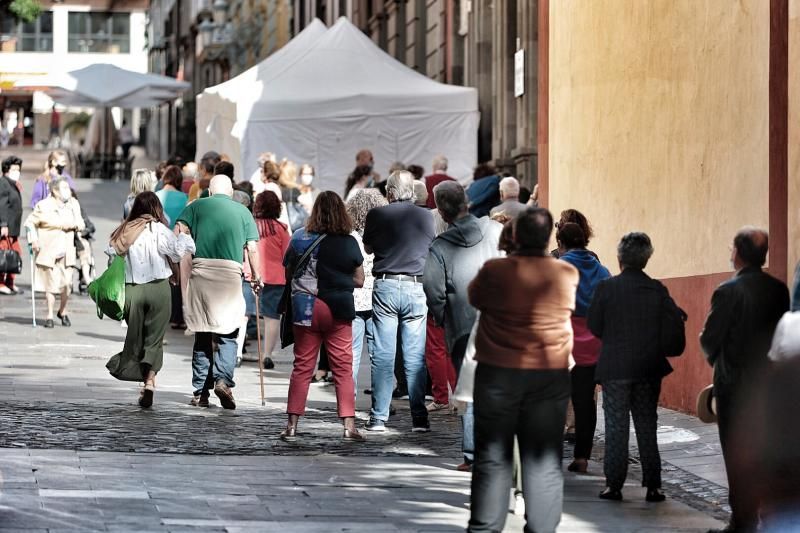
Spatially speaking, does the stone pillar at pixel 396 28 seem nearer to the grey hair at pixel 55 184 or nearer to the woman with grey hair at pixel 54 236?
the grey hair at pixel 55 184

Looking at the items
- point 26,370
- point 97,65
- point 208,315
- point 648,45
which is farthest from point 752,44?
point 97,65

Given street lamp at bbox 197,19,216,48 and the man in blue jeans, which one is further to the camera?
street lamp at bbox 197,19,216,48

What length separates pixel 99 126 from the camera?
1753 inches

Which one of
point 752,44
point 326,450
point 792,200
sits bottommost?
point 326,450

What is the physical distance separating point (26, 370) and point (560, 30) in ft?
20.0

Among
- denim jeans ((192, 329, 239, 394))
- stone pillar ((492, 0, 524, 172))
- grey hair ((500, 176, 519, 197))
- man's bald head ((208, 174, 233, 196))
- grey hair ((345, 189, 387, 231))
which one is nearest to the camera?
grey hair ((345, 189, 387, 231))

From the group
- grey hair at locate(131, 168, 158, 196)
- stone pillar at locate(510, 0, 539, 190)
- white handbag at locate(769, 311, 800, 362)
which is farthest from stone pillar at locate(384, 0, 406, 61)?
white handbag at locate(769, 311, 800, 362)

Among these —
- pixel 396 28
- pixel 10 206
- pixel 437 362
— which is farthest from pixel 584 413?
pixel 396 28

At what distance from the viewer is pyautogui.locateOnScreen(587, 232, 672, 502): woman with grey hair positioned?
9.52m

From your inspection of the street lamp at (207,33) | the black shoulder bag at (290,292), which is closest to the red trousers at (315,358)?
the black shoulder bag at (290,292)

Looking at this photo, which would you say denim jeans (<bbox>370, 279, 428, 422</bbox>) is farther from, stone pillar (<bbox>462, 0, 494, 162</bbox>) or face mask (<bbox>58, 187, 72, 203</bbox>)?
stone pillar (<bbox>462, 0, 494, 162</bbox>)

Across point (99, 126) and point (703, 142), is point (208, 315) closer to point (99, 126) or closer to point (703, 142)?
point (703, 142)

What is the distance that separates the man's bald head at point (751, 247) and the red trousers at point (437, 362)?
492 cm

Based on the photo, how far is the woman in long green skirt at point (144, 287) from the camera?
13273 millimetres
